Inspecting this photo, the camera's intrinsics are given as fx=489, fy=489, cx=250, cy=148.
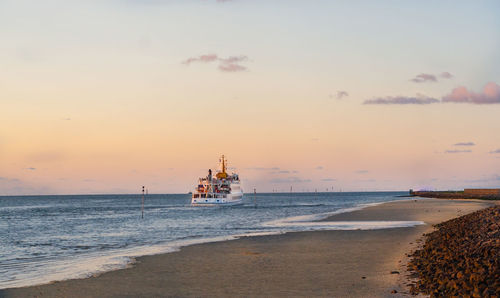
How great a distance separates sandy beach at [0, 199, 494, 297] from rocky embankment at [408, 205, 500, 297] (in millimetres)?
802

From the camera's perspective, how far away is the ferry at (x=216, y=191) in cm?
13050

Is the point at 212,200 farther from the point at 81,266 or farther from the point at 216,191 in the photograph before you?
the point at 81,266

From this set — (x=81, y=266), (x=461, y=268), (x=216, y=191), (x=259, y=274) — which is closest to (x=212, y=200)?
(x=216, y=191)

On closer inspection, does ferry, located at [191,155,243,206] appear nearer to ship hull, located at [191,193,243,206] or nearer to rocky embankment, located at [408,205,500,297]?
ship hull, located at [191,193,243,206]

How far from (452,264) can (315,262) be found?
6755 mm

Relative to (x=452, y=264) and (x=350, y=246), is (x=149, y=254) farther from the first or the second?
(x=452, y=264)

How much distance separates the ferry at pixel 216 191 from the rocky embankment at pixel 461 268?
10960 centimetres

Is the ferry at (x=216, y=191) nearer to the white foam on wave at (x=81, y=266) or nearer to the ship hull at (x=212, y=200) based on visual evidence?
the ship hull at (x=212, y=200)

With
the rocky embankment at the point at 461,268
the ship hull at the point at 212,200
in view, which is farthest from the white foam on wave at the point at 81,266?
the ship hull at the point at 212,200

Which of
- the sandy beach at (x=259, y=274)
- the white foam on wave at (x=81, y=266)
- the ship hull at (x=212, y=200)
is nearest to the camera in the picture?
the sandy beach at (x=259, y=274)

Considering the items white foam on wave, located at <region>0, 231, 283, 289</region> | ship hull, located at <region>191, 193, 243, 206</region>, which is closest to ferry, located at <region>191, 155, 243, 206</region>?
ship hull, located at <region>191, 193, 243, 206</region>

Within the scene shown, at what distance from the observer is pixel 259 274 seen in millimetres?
19109

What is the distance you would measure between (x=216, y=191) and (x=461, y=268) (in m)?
124

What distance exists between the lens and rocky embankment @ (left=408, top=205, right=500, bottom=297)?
12859 millimetres
